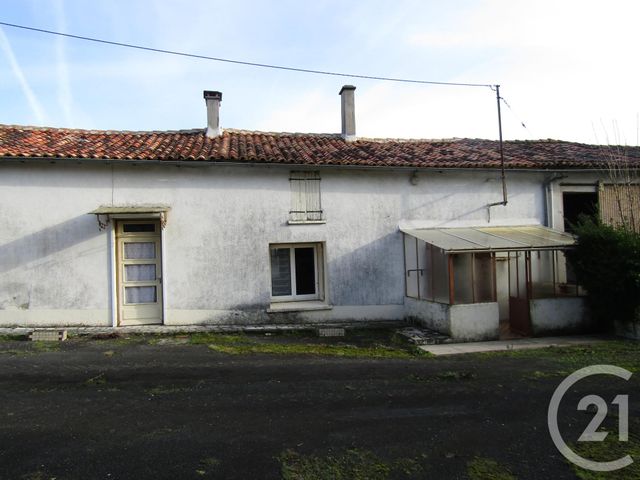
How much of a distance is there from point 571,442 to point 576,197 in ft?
31.1

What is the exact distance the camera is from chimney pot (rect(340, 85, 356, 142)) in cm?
1284

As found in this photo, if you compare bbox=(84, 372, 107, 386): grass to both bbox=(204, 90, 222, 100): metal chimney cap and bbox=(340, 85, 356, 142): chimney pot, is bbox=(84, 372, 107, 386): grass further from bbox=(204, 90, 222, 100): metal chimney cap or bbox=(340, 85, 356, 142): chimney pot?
bbox=(340, 85, 356, 142): chimney pot

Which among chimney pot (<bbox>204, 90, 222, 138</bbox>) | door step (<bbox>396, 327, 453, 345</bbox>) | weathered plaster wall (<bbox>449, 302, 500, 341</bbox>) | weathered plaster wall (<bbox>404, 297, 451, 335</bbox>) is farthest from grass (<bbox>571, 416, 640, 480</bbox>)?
chimney pot (<bbox>204, 90, 222, 138</bbox>)

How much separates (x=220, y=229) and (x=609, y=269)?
801cm

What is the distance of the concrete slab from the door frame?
17.7 ft

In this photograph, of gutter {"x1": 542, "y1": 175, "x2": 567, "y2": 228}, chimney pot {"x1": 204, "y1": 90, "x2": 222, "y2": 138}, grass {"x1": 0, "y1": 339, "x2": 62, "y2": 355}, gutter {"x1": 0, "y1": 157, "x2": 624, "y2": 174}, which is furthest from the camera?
chimney pot {"x1": 204, "y1": 90, "x2": 222, "y2": 138}

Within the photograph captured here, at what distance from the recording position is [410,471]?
11.1ft

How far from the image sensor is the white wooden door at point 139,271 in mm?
9250

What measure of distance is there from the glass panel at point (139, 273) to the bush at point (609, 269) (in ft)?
30.0

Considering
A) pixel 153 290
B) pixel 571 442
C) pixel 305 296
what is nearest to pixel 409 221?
pixel 305 296

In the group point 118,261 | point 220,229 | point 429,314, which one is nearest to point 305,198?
point 220,229

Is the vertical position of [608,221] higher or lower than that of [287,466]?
higher

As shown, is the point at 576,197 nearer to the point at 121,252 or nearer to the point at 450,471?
the point at 450,471

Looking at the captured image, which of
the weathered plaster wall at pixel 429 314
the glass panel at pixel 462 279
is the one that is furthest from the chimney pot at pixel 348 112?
the weathered plaster wall at pixel 429 314
